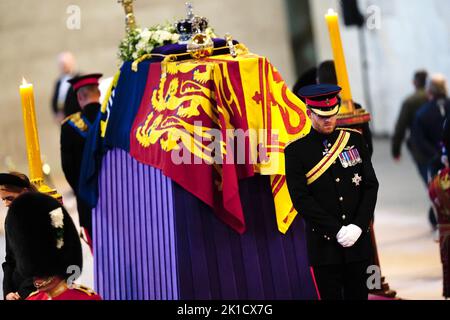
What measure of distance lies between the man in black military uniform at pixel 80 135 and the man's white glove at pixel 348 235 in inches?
95.3

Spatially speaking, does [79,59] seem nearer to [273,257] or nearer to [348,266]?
[273,257]

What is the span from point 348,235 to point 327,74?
201 centimetres

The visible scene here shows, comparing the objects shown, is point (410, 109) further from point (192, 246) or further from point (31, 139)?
point (31, 139)

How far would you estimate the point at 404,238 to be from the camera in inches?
383

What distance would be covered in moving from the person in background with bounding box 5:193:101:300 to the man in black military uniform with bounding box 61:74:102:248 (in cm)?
286

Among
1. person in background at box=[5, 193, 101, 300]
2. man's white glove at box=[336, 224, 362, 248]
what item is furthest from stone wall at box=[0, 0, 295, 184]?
person in background at box=[5, 193, 101, 300]

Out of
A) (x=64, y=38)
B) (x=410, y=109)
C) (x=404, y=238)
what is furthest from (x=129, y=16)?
(x=64, y=38)

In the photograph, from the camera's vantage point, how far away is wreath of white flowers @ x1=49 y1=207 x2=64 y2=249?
4.92m

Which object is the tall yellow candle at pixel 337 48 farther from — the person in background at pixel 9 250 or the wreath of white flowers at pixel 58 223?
the wreath of white flowers at pixel 58 223

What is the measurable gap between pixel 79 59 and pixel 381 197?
5.16 metres

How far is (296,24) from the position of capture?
15867 millimetres

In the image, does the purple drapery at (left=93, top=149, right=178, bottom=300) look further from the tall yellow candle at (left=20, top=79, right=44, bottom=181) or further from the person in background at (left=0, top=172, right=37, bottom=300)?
the person in background at (left=0, top=172, right=37, bottom=300)

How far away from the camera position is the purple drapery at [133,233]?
6.88 metres
